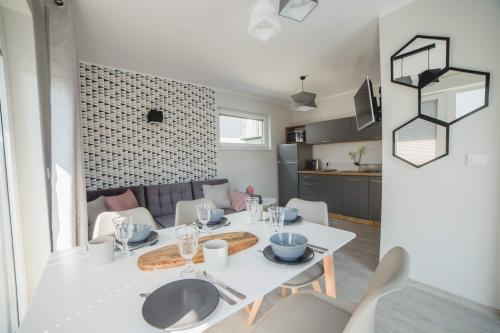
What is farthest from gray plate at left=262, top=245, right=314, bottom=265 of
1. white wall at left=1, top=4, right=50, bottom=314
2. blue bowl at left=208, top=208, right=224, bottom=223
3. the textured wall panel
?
the textured wall panel

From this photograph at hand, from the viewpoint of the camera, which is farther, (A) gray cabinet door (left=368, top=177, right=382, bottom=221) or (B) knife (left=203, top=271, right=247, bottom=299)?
(A) gray cabinet door (left=368, top=177, right=382, bottom=221)

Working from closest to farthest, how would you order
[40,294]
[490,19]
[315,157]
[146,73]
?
[40,294], [490,19], [146,73], [315,157]

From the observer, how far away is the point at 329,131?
4391mm

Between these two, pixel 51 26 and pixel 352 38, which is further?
pixel 352 38

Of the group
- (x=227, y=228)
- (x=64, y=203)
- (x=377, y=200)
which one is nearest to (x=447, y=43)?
(x=227, y=228)

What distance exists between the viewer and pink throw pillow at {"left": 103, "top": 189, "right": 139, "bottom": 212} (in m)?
2.52

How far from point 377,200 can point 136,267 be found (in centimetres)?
376

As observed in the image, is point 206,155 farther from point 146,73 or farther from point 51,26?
point 51,26

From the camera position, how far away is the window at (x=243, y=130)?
13.7 feet

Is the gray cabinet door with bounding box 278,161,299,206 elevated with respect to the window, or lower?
lower

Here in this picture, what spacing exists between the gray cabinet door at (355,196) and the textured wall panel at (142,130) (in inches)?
98.6

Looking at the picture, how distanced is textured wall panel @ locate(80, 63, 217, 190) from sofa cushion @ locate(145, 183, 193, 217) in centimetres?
26

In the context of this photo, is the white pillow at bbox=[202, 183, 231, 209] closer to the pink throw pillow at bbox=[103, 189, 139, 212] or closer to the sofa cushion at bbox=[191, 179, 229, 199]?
the sofa cushion at bbox=[191, 179, 229, 199]

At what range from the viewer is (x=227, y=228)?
140cm
